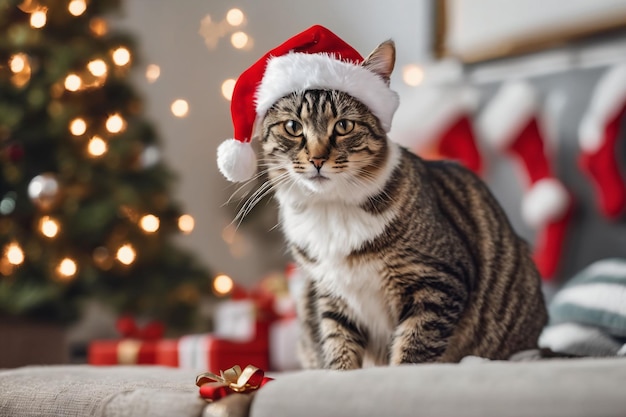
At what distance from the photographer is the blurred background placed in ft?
7.16

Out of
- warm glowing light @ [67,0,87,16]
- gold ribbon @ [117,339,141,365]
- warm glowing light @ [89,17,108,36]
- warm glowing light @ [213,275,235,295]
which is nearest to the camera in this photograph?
gold ribbon @ [117,339,141,365]

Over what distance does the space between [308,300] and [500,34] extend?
1723mm

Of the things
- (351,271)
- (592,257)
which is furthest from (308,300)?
(592,257)

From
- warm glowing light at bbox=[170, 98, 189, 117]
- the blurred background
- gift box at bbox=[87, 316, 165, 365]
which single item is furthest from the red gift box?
warm glowing light at bbox=[170, 98, 189, 117]

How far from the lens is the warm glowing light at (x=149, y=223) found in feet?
7.73

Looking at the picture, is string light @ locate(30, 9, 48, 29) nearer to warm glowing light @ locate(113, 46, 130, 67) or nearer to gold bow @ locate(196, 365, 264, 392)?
warm glowing light @ locate(113, 46, 130, 67)

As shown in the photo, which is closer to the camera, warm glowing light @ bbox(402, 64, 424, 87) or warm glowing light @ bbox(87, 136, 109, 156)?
warm glowing light @ bbox(87, 136, 109, 156)

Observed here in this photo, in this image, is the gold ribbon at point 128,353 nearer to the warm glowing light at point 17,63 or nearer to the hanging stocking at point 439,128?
the warm glowing light at point 17,63

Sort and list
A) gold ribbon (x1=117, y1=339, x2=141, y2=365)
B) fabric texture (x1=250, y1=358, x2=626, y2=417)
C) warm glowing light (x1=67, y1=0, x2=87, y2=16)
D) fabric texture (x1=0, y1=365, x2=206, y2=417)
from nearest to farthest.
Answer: fabric texture (x1=250, y1=358, x2=626, y2=417) < fabric texture (x1=0, y1=365, x2=206, y2=417) < gold ribbon (x1=117, y1=339, x2=141, y2=365) < warm glowing light (x1=67, y1=0, x2=87, y2=16)

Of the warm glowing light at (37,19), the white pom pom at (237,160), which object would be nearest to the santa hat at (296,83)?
the white pom pom at (237,160)

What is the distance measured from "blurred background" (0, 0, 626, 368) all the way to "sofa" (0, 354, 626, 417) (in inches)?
50.7

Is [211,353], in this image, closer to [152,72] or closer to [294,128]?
[294,128]

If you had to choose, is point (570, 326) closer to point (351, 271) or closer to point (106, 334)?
point (351, 271)

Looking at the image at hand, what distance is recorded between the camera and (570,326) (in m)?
1.39
